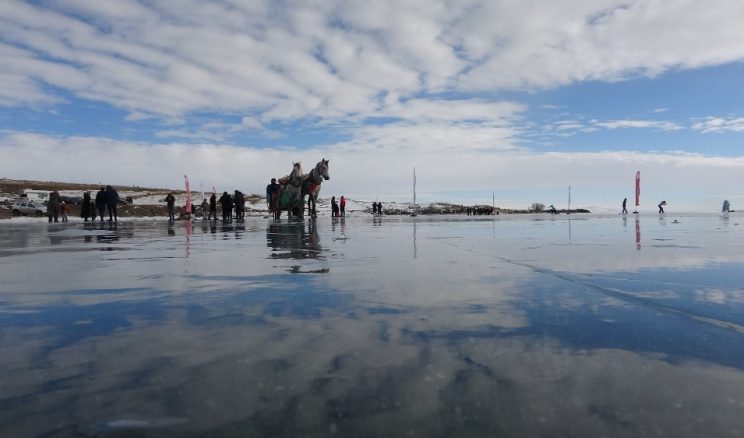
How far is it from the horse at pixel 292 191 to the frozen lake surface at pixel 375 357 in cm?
2261

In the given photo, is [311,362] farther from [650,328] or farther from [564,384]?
[650,328]

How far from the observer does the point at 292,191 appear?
27.3 meters

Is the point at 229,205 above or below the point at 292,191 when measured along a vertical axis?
below

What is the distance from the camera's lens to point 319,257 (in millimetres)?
6367

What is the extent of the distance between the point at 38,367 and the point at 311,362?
3.77 ft

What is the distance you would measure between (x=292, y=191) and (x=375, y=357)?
2574 cm

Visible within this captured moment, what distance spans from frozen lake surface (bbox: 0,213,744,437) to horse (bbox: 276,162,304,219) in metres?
22.6

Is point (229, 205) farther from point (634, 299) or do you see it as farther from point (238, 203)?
point (634, 299)

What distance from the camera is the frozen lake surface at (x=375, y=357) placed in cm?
148

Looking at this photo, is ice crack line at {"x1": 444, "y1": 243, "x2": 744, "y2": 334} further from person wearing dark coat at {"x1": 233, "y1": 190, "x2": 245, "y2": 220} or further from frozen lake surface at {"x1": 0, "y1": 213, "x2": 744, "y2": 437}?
person wearing dark coat at {"x1": 233, "y1": 190, "x2": 245, "y2": 220}

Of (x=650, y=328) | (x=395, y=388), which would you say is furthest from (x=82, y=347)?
(x=650, y=328)

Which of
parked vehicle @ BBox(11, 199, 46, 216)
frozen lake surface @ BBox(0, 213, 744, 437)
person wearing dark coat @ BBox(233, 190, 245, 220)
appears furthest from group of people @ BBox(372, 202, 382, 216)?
frozen lake surface @ BBox(0, 213, 744, 437)

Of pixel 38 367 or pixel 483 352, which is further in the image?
pixel 483 352

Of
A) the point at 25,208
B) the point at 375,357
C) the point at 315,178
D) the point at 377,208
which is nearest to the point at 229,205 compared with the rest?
the point at 315,178
